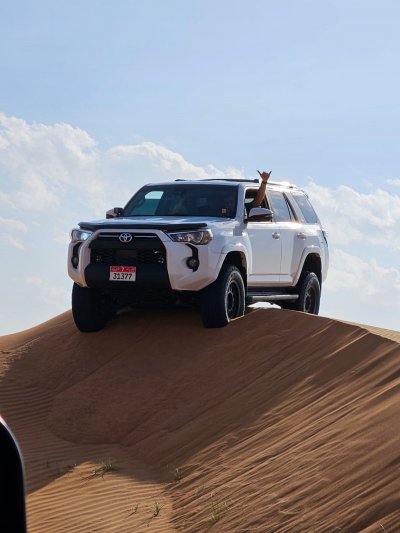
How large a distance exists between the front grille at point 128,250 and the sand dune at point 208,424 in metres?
1.46

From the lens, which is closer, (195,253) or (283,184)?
(195,253)

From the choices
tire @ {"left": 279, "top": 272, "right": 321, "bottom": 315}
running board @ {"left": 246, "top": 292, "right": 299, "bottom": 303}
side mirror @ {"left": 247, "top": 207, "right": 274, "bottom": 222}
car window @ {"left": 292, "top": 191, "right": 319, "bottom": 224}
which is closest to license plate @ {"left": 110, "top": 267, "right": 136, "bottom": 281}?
side mirror @ {"left": 247, "top": 207, "right": 274, "bottom": 222}

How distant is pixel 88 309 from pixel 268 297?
2.87m

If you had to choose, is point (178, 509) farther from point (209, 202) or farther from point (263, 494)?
point (209, 202)

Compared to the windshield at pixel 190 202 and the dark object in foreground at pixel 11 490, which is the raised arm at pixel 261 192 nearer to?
the windshield at pixel 190 202

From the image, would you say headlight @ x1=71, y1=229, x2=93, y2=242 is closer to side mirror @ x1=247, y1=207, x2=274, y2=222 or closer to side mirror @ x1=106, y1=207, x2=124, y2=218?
side mirror @ x1=106, y1=207, x2=124, y2=218

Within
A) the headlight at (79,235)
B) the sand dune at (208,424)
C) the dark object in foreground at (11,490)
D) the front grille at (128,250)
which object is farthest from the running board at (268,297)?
the dark object in foreground at (11,490)

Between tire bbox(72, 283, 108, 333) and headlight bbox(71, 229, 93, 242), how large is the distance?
785mm

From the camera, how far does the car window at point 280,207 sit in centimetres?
1616

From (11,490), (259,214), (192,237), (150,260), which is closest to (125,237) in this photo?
(150,260)

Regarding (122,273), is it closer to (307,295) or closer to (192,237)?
(192,237)

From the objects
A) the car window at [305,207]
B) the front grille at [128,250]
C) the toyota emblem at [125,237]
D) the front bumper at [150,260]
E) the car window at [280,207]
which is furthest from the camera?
the car window at [305,207]

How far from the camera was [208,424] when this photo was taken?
1188 centimetres

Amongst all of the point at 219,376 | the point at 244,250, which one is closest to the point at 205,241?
the point at 244,250
